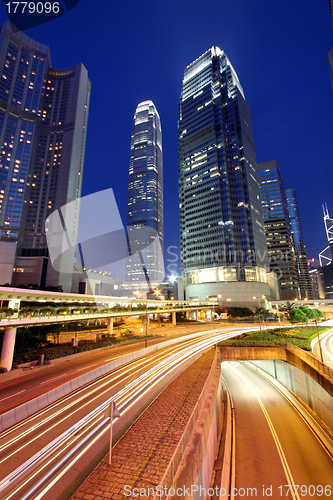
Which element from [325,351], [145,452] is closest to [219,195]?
[325,351]

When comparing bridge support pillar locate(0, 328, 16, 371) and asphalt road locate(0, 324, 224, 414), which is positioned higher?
bridge support pillar locate(0, 328, 16, 371)

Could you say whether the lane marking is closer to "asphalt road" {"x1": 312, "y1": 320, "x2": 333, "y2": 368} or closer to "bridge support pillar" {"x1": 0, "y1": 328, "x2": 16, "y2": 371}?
"asphalt road" {"x1": 312, "y1": 320, "x2": 333, "y2": 368}

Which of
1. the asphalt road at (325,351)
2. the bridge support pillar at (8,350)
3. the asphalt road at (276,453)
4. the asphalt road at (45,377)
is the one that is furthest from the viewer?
the asphalt road at (325,351)

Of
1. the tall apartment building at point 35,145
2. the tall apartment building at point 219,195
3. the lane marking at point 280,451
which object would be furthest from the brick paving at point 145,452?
the tall apartment building at point 35,145

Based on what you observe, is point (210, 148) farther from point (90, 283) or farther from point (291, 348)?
point (291, 348)

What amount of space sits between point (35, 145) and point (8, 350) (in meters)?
140

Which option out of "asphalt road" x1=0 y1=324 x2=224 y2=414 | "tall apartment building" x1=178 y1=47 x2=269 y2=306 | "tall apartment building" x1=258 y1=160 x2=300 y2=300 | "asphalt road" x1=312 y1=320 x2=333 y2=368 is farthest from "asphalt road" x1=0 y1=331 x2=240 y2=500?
"tall apartment building" x1=258 y1=160 x2=300 y2=300

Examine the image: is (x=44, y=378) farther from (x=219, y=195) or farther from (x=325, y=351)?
(x=219, y=195)

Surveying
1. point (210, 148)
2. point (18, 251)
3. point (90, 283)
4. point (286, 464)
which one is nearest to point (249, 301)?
point (90, 283)

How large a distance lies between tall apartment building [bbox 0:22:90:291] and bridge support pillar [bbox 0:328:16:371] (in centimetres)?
8140

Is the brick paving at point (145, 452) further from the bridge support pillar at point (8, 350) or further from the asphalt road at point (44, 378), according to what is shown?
the bridge support pillar at point (8, 350)

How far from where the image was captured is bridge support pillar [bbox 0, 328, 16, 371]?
22750mm

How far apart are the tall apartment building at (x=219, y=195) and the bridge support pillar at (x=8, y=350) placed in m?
91.1

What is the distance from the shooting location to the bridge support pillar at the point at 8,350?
22.8 metres
